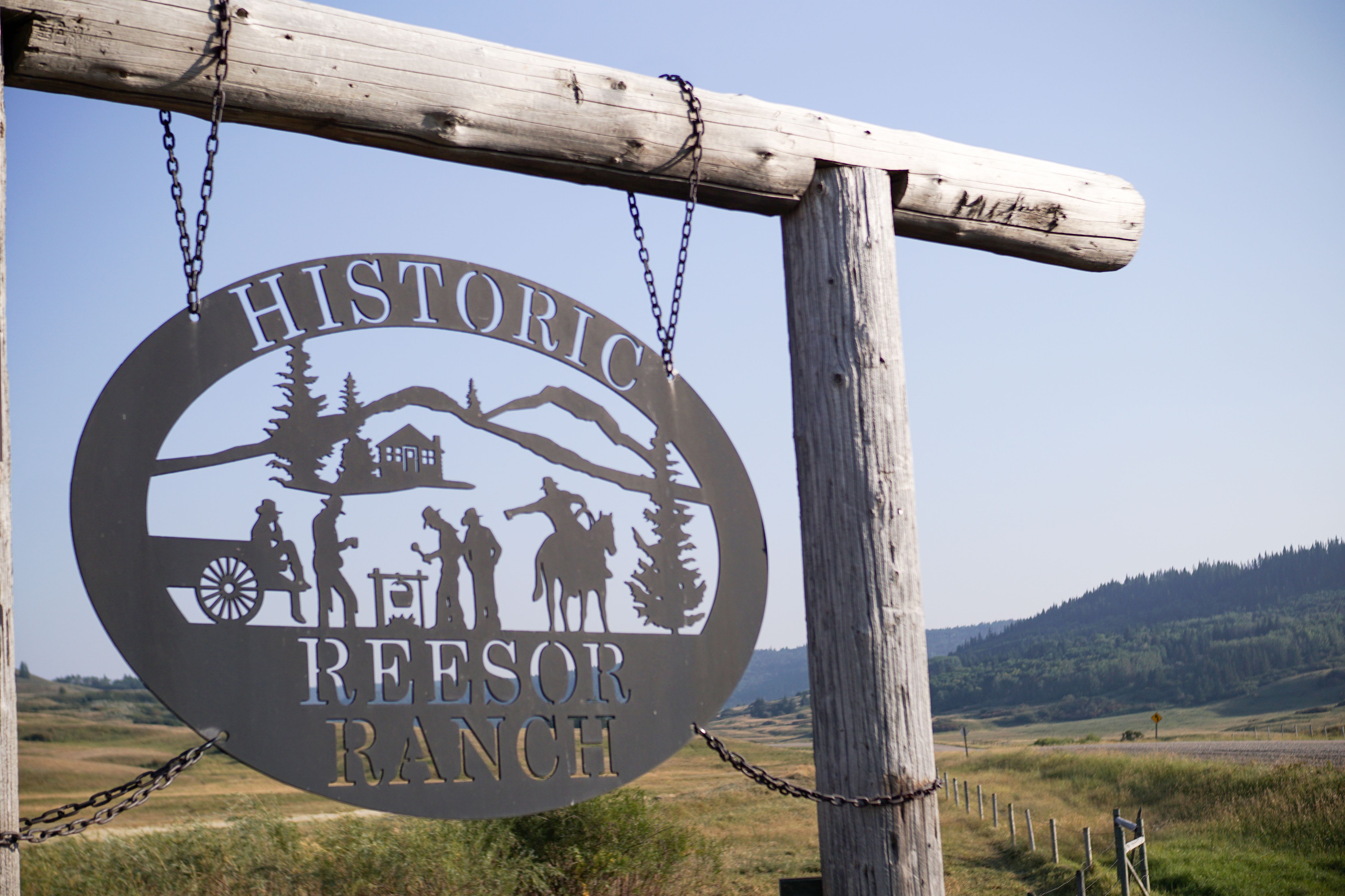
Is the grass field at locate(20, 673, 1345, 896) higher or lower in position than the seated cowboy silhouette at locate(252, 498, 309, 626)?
lower

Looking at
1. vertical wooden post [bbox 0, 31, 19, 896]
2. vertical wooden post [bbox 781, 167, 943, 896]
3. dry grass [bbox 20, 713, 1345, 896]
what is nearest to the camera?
vertical wooden post [bbox 0, 31, 19, 896]

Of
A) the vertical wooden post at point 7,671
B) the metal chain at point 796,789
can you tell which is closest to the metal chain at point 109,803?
the vertical wooden post at point 7,671

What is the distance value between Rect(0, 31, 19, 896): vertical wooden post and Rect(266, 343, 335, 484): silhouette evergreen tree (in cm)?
63

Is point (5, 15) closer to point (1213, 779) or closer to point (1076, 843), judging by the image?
point (1076, 843)

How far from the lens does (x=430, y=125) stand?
295 centimetres

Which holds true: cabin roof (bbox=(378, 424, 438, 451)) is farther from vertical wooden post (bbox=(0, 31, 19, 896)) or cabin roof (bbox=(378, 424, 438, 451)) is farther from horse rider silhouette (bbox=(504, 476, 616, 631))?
vertical wooden post (bbox=(0, 31, 19, 896))

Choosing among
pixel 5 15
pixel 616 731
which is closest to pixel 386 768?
pixel 616 731

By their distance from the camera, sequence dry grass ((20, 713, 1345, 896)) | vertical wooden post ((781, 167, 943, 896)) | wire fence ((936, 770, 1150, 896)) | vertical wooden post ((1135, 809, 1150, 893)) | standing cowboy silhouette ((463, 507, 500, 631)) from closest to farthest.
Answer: standing cowboy silhouette ((463, 507, 500, 631))
vertical wooden post ((781, 167, 943, 896))
wire fence ((936, 770, 1150, 896))
vertical wooden post ((1135, 809, 1150, 893))
dry grass ((20, 713, 1345, 896))

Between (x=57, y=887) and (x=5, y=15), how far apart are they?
54.8 feet

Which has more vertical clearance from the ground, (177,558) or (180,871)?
(177,558)

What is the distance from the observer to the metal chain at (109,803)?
2.25 m

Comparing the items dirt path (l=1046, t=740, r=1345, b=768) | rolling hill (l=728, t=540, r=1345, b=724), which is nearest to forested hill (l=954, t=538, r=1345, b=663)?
rolling hill (l=728, t=540, r=1345, b=724)

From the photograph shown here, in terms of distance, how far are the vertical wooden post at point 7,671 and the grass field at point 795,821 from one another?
11.4 ft

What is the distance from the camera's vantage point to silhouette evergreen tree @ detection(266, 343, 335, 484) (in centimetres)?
278
